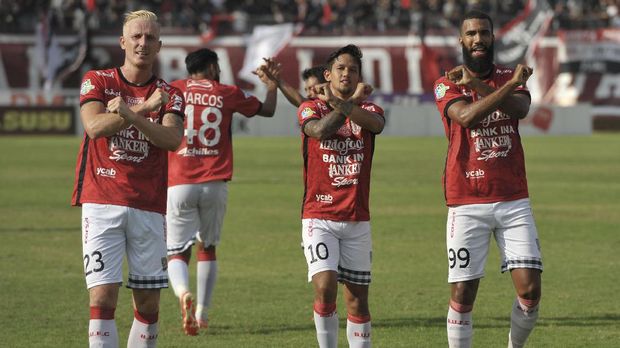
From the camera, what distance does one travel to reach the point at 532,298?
876cm

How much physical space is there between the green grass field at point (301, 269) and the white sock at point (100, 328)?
2.47m

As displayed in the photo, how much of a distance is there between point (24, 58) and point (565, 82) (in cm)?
2148

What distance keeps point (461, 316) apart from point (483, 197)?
2.81 feet

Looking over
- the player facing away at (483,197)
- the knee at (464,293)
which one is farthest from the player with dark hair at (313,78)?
the knee at (464,293)

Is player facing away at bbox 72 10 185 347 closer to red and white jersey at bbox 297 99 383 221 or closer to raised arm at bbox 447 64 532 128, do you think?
red and white jersey at bbox 297 99 383 221

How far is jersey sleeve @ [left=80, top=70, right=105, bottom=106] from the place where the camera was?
785cm

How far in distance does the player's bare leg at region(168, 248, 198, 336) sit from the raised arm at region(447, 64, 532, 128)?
10.8 ft

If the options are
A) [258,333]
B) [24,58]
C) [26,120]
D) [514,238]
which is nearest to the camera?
[514,238]

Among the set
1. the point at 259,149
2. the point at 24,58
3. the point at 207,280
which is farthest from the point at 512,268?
the point at 24,58

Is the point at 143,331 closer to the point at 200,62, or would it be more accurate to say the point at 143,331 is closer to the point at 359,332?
the point at 359,332

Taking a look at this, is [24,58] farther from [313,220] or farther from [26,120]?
[313,220]

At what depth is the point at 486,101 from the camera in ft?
27.1

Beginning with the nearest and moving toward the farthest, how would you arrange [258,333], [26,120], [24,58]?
[258,333] < [26,120] < [24,58]

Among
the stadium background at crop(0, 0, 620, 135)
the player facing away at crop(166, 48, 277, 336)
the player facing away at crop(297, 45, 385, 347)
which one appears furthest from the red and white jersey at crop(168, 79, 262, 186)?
the stadium background at crop(0, 0, 620, 135)
